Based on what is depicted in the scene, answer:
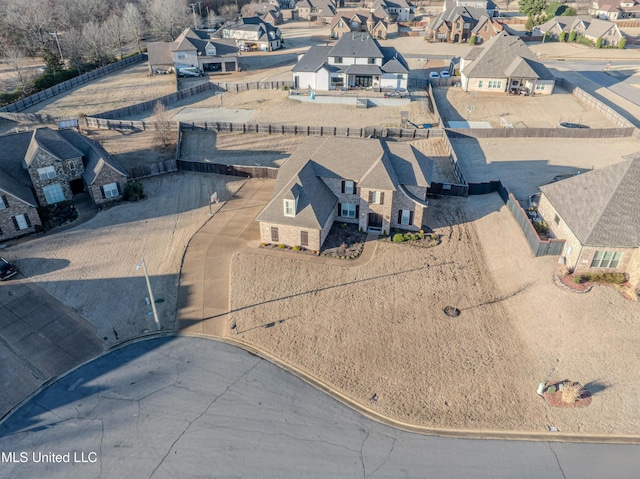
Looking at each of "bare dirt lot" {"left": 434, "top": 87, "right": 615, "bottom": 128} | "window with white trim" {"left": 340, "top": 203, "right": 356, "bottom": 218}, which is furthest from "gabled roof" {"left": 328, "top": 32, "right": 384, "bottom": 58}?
"window with white trim" {"left": 340, "top": 203, "right": 356, "bottom": 218}

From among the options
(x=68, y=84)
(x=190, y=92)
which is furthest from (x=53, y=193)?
(x=68, y=84)

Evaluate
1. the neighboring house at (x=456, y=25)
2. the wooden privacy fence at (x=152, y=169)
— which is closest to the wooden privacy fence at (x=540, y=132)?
the wooden privacy fence at (x=152, y=169)

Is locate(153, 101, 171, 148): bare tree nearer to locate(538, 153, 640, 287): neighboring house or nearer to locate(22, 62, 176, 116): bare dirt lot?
locate(22, 62, 176, 116): bare dirt lot

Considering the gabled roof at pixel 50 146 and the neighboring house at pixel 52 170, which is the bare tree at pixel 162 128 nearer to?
the neighboring house at pixel 52 170

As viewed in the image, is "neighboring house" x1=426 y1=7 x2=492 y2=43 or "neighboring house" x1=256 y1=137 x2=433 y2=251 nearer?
"neighboring house" x1=256 y1=137 x2=433 y2=251

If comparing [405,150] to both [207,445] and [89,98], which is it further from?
[89,98]

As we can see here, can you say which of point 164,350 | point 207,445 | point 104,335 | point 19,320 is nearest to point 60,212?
point 19,320

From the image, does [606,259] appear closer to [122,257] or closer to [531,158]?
[531,158]
